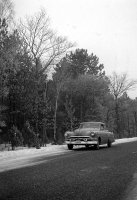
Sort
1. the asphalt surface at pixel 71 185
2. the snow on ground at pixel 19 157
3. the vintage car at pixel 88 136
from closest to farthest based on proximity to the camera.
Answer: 1. the asphalt surface at pixel 71 185
2. the snow on ground at pixel 19 157
3. the vintage car at pixel 88 136

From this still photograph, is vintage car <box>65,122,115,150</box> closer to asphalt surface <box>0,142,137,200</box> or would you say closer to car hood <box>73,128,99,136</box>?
car hood <box>73,128,99,136</box>

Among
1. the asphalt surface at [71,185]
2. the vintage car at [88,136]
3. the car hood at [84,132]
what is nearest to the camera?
the asphalt surface at [71,185]

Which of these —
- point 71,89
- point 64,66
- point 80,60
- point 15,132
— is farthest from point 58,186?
point 80,60

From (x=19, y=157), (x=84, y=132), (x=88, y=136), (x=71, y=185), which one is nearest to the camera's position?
(x=71, y=185)

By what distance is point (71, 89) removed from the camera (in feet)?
179

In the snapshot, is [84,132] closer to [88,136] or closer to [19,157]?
[88,136]

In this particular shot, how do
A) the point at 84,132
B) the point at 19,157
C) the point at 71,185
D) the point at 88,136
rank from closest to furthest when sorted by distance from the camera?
the point at 71,185, the point at 19,157, the point at 88,136, the point at 84,132

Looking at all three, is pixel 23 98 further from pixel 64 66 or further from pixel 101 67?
pixel 101 67

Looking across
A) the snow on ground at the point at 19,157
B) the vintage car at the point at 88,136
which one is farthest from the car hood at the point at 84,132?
the snow on ground at the point at 19,157

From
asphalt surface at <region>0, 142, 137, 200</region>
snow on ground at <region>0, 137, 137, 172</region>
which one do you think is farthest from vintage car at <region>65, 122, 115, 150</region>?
asphalt surface at <region>0, 142, 137, 200</region>

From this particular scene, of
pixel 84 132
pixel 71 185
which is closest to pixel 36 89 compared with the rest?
pixel 84 132

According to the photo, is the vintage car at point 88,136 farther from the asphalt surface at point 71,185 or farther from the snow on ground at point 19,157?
the asphalt surface at point 71,185

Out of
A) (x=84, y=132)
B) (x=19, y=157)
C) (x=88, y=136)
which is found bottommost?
(x=19, y=157)

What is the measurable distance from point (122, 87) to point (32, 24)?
2499cm
